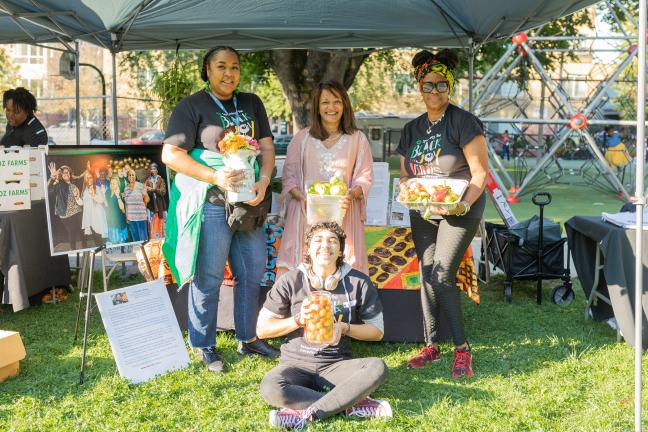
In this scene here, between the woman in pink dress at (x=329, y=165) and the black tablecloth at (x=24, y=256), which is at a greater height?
the woman in pink dress at (x=329, y=165)

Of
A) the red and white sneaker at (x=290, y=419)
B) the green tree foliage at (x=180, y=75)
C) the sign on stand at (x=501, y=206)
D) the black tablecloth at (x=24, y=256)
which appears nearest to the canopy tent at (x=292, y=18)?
the green tree foliage at (x=180, y=75)

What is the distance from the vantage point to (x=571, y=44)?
1959 centimetres

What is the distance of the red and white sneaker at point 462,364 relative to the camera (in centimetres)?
425

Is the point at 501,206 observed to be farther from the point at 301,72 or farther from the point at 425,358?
the point at 301,72

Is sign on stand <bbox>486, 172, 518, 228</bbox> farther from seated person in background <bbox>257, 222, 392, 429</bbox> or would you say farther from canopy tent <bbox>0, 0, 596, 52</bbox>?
seated person in background <bbox>257, 222, 392, 429</bbox>

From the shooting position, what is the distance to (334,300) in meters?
3.81

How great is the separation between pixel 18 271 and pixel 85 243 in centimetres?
147

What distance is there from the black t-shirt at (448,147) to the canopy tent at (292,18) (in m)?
1.43

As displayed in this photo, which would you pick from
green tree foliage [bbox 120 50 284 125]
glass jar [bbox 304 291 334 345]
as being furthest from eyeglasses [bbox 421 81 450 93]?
green tree foliage [bbox 120 50 284 125]

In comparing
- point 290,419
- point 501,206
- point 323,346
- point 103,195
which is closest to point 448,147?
point 323,346

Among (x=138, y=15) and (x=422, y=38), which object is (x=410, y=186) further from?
(x=138, y=15)

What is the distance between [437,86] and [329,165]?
84 cm

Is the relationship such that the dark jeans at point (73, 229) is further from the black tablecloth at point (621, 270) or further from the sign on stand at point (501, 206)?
the sign on stand at point (501, 206)

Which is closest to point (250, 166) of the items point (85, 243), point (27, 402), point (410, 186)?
point (410, 186)
